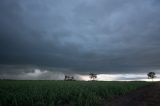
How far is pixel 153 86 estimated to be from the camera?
57.8 feet

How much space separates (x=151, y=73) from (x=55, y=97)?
4820 inches

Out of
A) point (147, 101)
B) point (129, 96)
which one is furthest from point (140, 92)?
point (147, 101)

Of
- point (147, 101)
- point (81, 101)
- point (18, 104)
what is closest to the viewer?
point (147, 101)

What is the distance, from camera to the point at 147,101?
47.8 feet

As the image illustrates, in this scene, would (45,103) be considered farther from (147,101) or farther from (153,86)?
(153,86)

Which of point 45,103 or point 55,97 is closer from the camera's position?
point 45,103

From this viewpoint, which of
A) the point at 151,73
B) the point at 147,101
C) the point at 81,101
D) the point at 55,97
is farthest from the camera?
the point at 151,73

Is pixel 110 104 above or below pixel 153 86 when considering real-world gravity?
below

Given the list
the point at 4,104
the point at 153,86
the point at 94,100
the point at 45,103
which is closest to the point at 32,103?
the point at 45,103

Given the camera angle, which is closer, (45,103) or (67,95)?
(45,103)

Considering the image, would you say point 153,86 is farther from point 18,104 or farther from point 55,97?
point 18,104

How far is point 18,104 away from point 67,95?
539cm

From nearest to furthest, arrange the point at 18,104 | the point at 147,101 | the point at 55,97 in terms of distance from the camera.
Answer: the point at 147,101 → the point at 18,104 → the point at 55,97

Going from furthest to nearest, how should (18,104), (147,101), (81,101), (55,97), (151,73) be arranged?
(151,73)
(55,97)
(81,101)
(18,104)
(147,101)
